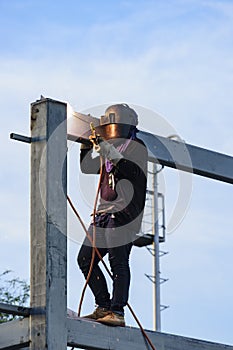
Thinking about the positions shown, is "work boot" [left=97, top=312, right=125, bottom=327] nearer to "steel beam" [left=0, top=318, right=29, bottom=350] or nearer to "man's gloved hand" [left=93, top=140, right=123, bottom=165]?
"steel beam" [left=0, top=318, right=29, bottom=350]

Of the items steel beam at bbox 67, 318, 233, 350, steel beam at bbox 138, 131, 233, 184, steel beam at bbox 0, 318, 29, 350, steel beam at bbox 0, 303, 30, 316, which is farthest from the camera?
steel beam at bbox 138, 131, 233, 184

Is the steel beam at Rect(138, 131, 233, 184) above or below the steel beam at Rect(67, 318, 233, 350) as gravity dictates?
above

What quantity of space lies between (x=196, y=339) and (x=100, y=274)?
777 mm

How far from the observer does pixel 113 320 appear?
839 cm

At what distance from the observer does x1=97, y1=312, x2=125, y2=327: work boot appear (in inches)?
329

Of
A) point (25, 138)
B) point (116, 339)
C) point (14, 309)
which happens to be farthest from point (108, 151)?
point (14, 309)

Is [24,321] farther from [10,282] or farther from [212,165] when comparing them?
[10,282]

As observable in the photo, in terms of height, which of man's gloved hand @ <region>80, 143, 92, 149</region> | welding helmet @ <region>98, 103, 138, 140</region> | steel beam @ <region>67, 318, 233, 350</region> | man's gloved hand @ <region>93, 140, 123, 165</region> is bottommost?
steel beam @ <region>67, 318, 233, 350</region>

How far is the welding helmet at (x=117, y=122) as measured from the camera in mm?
8883

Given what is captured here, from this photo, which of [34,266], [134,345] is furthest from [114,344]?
[34,266]

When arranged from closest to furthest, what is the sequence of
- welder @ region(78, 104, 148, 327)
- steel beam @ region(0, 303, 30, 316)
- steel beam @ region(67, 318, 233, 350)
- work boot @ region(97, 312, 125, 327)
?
1. steel beam @ region(0, 303, 30, 316)
2. steel beam @ region(67, 318, 233, 350)
3. work boot @ region(97, 312, 125, 327)
4. welder @ region(78, 104, 148, 327)

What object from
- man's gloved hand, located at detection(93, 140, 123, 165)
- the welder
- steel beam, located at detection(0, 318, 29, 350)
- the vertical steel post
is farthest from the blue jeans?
steel beam, located at detection(0, 318, 29, 350)

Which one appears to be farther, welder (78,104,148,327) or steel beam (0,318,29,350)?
welder (78,104,148,327)

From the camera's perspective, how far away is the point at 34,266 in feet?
26.5
